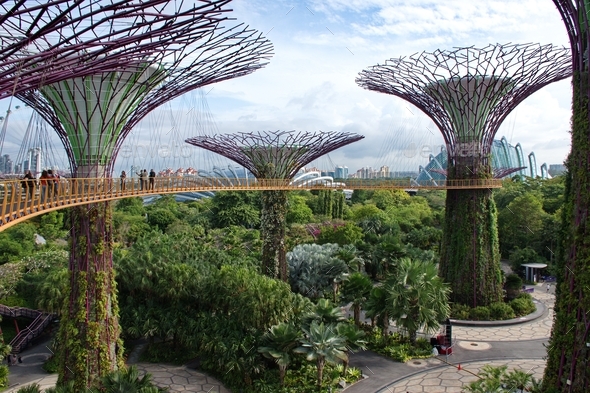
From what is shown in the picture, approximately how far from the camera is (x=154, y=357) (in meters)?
17.7

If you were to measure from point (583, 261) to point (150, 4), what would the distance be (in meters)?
10.3

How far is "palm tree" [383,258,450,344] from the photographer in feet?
53.9

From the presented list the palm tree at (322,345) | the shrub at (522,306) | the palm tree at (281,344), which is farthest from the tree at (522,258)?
the palm tree at (281,344)

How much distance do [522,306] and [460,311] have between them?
3.14 metres

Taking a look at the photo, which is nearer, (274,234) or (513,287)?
(274,234)

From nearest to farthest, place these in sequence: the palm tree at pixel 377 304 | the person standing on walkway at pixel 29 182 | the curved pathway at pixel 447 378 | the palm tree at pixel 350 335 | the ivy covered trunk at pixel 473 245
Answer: the person standing on walkway at pixel 29 182, the palm tree at pixel 350 335, the curved pathway at pixel 447 378, the palm tree at pixel 377 304, the ivy covered trunk at pixel 473 245

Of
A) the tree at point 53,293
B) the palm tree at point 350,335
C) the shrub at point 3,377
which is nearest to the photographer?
the palm tree at point 350,335

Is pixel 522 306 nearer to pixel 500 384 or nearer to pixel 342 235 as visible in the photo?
pixel 500 384

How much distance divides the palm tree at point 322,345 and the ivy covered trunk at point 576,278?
5.42 meters

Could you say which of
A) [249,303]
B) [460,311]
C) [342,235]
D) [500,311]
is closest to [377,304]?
[249,303]

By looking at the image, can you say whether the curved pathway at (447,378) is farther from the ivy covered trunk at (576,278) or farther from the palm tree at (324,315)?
the ivy covered trunk at (576,278)

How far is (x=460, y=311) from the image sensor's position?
2133 cm

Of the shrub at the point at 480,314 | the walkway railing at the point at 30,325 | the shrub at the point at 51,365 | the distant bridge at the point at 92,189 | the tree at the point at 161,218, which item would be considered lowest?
the shrub at the point at 51,365

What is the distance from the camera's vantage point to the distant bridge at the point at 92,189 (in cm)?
827
